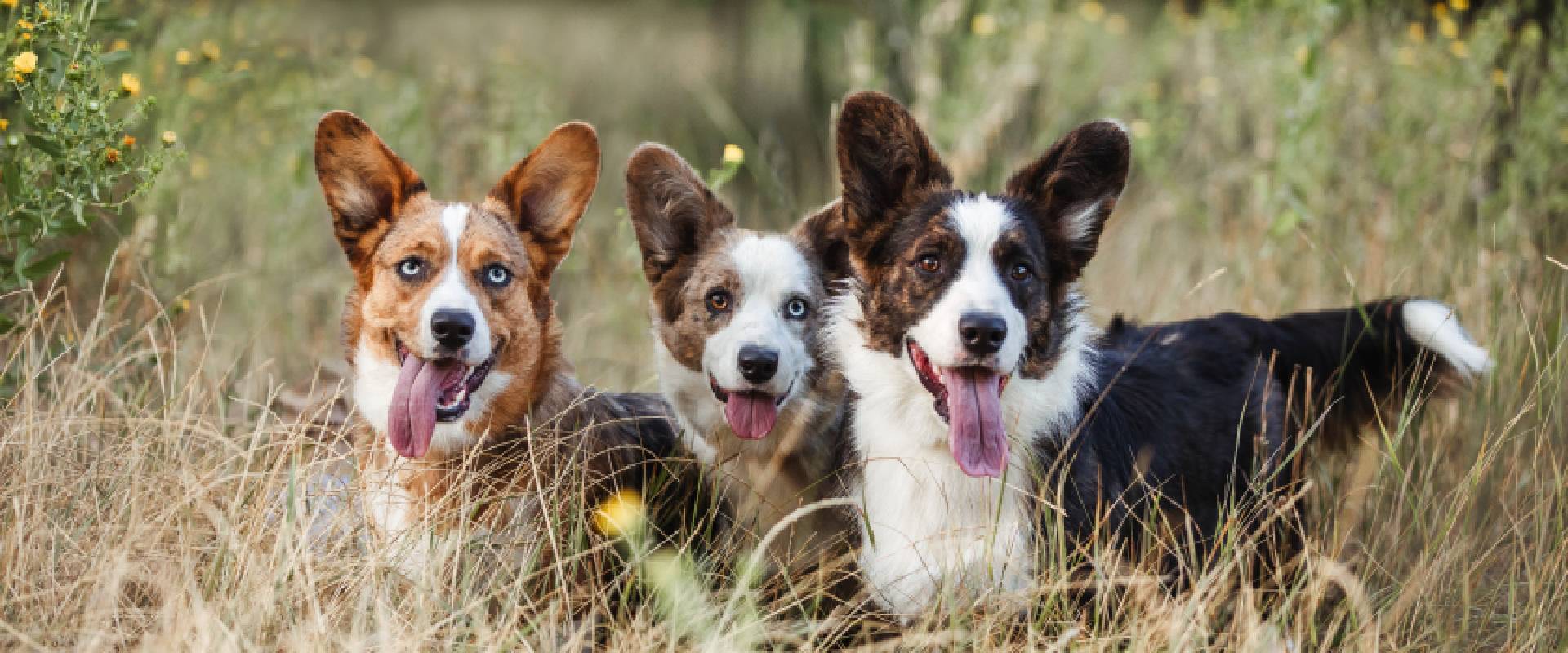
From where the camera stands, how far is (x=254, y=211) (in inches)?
269

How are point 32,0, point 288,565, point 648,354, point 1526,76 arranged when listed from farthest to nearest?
point 648,354 < point 1526,76 < point 32,0 < point 288,565

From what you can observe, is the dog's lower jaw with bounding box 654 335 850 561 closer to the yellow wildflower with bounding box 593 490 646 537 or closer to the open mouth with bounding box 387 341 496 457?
the yellow wildflower with bounding box 593 490 646 537

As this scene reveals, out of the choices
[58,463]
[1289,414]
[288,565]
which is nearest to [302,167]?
[58,463]

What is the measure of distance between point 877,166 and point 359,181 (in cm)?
144

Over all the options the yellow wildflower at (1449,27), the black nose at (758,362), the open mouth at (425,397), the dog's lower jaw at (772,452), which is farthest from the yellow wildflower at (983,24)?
the open mouth at (425,397)

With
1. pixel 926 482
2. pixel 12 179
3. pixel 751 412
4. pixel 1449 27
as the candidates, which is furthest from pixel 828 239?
pixel 1449 27

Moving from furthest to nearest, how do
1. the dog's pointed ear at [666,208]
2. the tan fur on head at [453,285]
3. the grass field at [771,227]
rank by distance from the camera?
the dog's pointed ear at [666,208]
the tan fur on head at [453,285]
the grass field at [771,227]

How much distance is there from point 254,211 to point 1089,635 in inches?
209

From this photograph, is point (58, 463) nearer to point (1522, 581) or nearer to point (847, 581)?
point (847, 581)

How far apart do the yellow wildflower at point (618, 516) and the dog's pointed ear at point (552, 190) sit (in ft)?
2.26

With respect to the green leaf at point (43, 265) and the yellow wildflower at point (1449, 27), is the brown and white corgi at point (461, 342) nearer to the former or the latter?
the green leaf at point (43, 265)

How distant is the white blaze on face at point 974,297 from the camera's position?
3.06 meters

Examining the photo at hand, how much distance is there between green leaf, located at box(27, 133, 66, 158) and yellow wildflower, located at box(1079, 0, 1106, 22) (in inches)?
264

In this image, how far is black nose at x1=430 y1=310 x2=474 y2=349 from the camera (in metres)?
3.22
